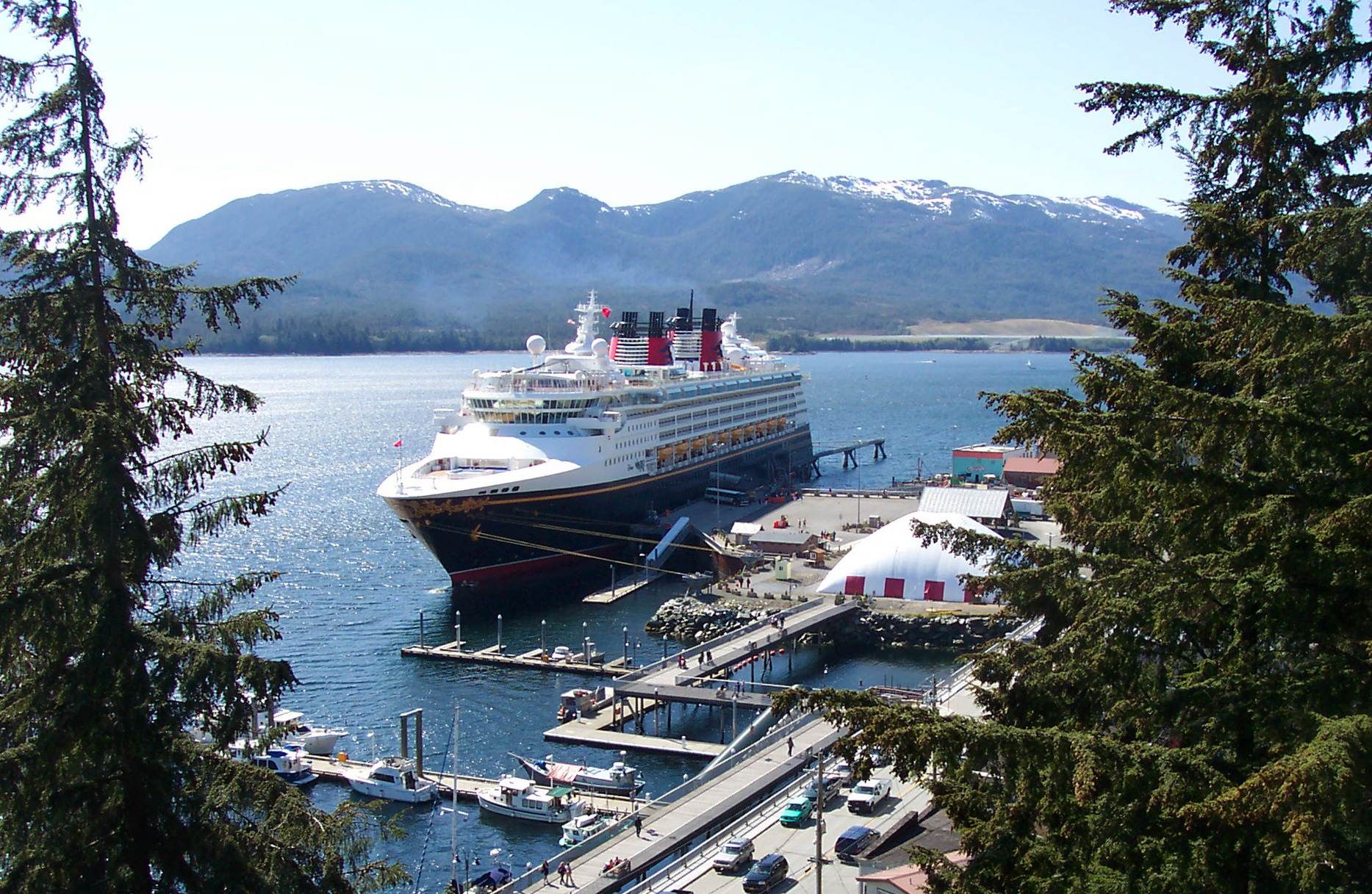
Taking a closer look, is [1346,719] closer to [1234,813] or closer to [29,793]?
[1234,813]

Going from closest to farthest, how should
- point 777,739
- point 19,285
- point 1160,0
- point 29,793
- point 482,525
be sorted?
point 29,793 < point 19,285 < point 1160,0 < point 777,739 < point 482,525

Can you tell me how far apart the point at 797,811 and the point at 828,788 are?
48.4 inches

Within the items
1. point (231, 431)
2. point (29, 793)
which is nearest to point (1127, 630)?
point (29, 793)

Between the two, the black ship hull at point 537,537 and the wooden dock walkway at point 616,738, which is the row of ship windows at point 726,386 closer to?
the black ship hull at point 537,537

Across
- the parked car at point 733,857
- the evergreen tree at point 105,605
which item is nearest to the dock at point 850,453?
the parked car at point 733,857

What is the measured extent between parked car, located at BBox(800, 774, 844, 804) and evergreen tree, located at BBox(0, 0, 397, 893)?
14.7m

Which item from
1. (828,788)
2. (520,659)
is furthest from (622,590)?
(828,788)

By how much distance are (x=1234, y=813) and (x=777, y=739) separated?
20281 millimetres

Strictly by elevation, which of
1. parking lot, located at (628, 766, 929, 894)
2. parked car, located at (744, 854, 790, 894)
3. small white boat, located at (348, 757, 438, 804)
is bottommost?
small white boat, located at (348, 757, 438, 804)

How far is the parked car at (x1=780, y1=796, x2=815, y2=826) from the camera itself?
835 inches

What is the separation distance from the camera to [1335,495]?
27.0 ft

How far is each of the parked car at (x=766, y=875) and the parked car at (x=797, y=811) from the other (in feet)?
7.68

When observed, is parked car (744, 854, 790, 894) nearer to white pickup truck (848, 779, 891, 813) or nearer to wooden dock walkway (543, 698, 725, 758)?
white pickup truck (848, 779, 891, 813)

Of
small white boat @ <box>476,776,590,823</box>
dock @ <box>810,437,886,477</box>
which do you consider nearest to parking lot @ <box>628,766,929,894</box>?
small white boat @ <box>476,776,590,823</box>
